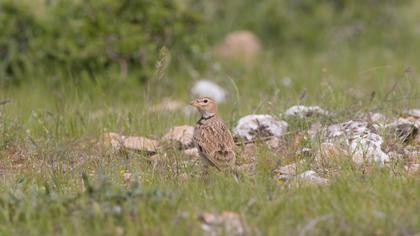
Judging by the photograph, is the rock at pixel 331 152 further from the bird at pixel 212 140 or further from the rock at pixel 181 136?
the rock at pixel 181 136

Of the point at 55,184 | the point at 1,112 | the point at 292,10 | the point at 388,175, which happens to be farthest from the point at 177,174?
the point at 292,10

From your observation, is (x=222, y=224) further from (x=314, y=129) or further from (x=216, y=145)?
(x=314, y=129)

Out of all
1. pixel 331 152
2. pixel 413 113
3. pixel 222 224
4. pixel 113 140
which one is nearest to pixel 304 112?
pixel 413 113

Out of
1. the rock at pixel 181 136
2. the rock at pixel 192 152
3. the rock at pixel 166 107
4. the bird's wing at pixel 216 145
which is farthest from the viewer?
the rock at pixel 166 107

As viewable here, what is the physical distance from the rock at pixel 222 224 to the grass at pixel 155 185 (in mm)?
55

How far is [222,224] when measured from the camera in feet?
17.1

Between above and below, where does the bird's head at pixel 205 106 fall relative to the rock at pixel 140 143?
above

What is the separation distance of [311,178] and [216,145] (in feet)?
3.31

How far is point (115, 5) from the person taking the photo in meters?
12.8

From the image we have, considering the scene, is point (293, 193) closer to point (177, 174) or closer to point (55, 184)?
point (177, 174)

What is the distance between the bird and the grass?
196mm

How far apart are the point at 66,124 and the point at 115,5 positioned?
460cm

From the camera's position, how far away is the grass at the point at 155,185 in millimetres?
5309

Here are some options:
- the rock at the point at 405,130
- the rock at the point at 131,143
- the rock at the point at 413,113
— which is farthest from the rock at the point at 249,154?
the rock at the point at 413,113
